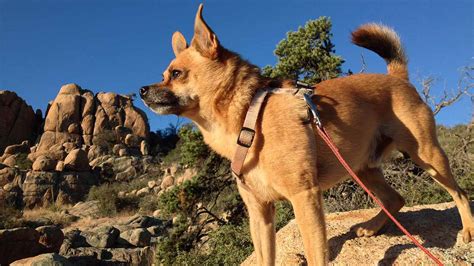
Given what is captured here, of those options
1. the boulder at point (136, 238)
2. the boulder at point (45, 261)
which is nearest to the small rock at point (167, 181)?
the boulder at point (136, 238)

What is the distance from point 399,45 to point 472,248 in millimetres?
2350

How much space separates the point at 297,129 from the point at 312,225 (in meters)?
0.78

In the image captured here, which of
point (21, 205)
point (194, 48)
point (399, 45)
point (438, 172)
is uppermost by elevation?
point (21, 205)

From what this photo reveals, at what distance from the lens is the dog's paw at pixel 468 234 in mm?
4148

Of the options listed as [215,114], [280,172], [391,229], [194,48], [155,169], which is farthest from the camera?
[155,169]

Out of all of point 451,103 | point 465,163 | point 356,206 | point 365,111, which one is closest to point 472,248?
point 365,111

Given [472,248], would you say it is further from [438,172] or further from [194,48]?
[194,48]

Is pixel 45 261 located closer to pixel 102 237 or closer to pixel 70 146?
pixel 102 237

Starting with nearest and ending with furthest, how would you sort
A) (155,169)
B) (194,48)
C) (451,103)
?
(194,48), (451,103), (155,169)

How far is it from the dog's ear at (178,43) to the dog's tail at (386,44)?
6.38 feet

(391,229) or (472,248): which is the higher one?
(391,229)

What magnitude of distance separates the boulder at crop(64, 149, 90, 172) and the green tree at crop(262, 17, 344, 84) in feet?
111

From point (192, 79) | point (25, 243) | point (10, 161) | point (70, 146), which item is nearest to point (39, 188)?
point (10, 161)

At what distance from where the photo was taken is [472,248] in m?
3.85
